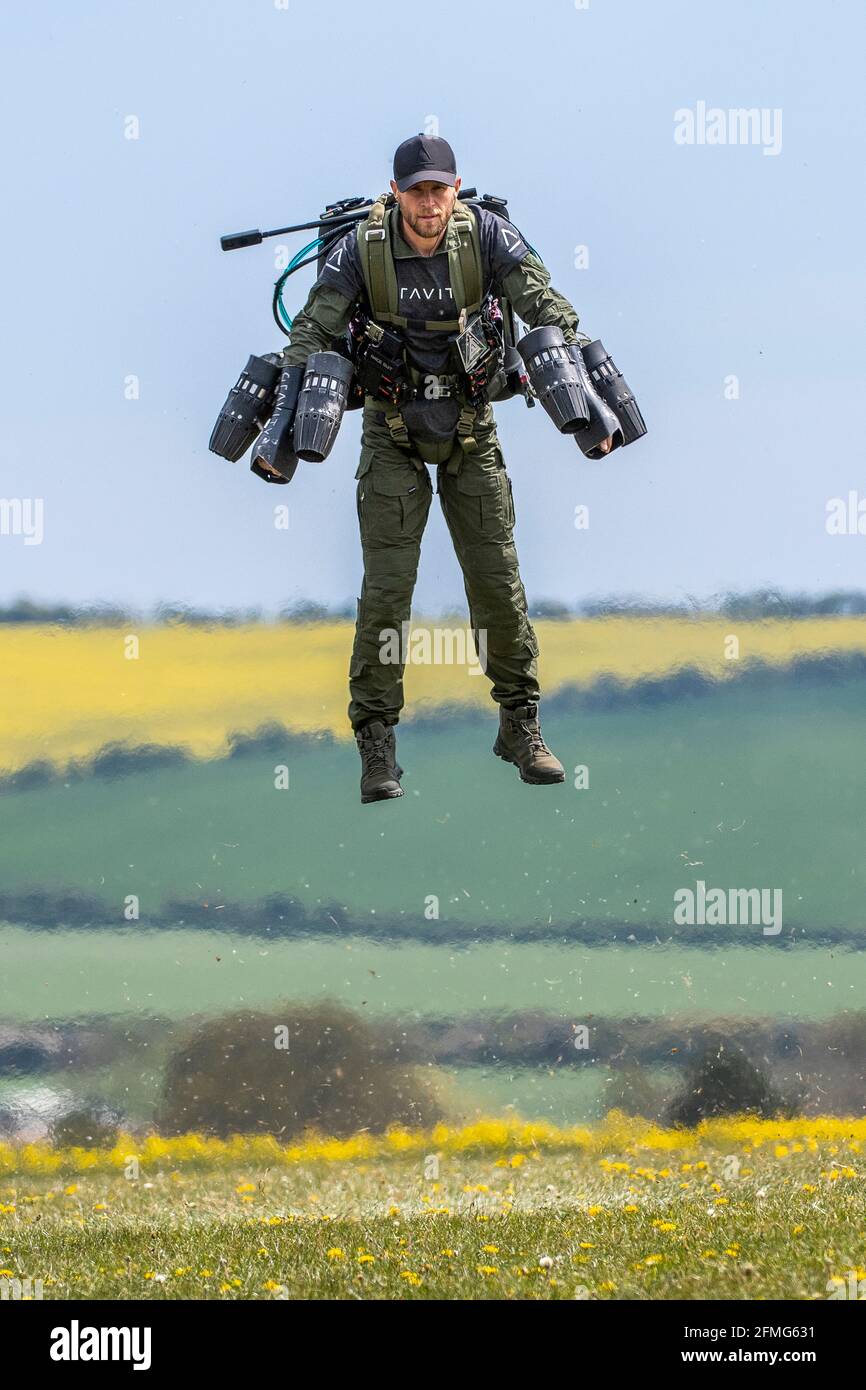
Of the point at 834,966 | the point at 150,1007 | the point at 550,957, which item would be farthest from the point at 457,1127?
the point at 834,966

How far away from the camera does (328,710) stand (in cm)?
1573

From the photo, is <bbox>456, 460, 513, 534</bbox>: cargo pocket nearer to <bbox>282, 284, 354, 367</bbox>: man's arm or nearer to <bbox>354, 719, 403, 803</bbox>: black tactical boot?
<bbox>282, 284, 354, 367</bbox>: man's arm

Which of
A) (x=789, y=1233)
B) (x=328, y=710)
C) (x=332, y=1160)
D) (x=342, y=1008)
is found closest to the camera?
(x=789, y=1233)

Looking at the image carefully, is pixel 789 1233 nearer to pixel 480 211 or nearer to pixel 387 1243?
pixel 387 1243

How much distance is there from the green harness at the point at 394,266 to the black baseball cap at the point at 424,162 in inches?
10.7

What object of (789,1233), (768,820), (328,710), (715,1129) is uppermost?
(328,710)

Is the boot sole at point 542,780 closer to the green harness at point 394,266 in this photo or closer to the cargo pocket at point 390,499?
the cargo pocket at point 390,499

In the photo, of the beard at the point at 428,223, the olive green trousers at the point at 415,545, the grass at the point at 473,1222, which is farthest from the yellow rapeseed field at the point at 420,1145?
the beard at the point at 428,223

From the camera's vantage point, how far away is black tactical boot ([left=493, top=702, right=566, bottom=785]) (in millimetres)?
10383

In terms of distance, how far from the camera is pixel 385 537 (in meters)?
10.1

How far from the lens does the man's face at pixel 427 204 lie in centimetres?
960

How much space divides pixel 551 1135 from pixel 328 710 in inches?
173

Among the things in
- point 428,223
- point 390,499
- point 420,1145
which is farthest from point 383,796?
point 420,1145

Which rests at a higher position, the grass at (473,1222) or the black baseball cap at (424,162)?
the black baseball cap at (424,162)
